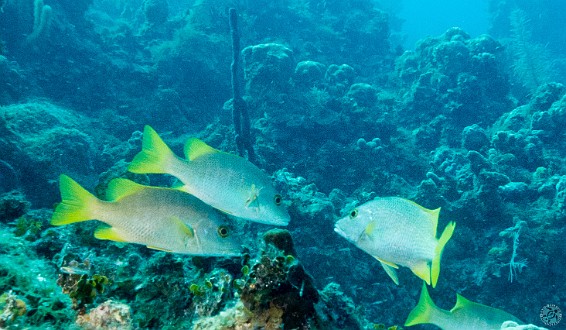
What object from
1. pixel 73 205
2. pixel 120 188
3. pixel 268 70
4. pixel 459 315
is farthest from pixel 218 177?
pixel 268 70

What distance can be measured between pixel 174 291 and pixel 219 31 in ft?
53.9

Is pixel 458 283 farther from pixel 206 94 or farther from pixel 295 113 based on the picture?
pixel 206 94

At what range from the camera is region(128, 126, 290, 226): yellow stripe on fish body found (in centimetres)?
245

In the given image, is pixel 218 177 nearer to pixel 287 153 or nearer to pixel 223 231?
pixel 223 231

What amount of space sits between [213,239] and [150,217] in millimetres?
418

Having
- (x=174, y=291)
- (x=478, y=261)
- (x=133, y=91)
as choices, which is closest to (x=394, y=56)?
(x=133, y=91)

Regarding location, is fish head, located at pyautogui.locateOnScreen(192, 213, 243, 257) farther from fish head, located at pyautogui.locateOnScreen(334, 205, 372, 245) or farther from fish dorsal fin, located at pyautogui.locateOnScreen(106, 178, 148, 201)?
fish head, located at pyautogui.locateOnScreen(334, 205, 372, 245)

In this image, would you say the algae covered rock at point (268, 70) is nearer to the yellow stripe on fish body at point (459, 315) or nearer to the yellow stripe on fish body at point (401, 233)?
the yellow stripe on fish body at point (459, 315)

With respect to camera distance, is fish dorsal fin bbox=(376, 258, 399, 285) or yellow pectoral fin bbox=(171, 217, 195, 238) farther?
fish dorsal fin bbox=(376, 258, 399, 285)

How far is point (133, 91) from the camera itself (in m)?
13.7

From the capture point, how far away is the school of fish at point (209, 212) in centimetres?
216

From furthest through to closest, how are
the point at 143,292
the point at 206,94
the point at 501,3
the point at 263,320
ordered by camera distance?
1. the point at 501,3
2. the point at 206,94
3. the point at 143,292
4. the point at 263,320

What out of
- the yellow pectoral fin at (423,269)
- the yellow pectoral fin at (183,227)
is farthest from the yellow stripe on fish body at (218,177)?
the yellow pectoral fin at (423,269)

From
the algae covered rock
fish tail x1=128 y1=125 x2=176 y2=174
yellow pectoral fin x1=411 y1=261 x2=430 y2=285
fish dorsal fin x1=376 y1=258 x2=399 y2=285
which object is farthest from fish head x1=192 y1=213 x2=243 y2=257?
the algae covered rock
